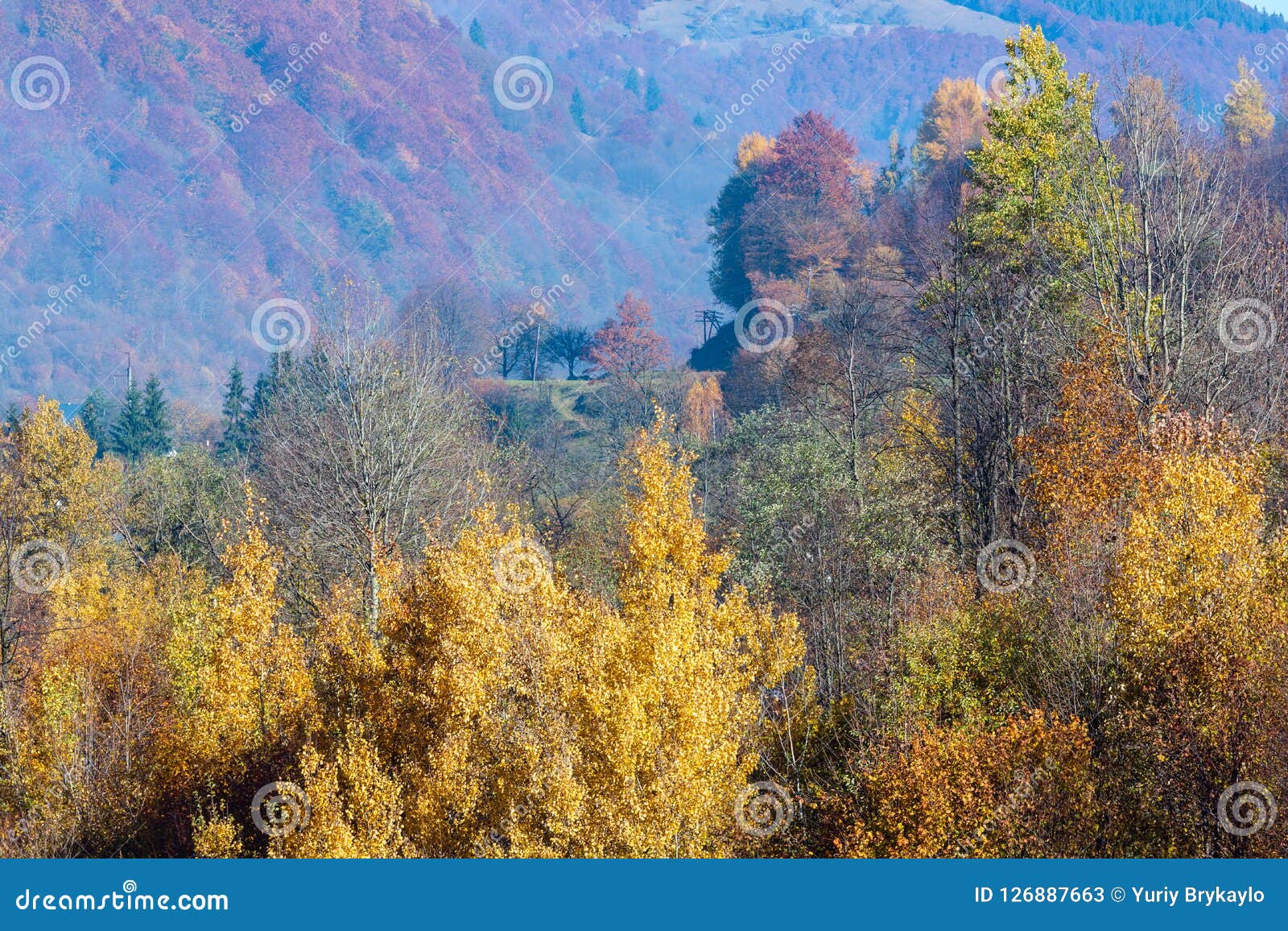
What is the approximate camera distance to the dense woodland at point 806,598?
63.5ft

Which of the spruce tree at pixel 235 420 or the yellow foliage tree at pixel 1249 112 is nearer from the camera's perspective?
the spruce tree at pixel 235 420

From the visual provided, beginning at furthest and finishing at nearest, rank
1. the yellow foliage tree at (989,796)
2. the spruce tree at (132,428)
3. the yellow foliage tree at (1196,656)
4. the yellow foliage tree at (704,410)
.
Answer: the spruce tree at (132,428) → the yellow foliage tree at (704,410) → the yellow foliage tree at (989,796) → the yellow foliage tree at (1196,656)

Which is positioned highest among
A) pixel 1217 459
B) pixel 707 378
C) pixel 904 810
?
pixel 707 378

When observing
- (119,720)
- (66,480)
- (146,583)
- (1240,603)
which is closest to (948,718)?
(1240,603)

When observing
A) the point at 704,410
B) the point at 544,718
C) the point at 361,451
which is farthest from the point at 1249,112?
the point at 544,718

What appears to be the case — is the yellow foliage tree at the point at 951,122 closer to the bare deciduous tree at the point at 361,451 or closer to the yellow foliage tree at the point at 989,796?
the bare deciduous tree at the point at 361,451

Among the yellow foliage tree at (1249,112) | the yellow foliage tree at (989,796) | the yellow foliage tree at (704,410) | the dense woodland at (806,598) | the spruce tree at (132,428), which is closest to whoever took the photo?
the yellow foliage tree at (989,796)

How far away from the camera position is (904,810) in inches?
765

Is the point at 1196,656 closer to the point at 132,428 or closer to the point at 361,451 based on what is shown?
the point at 361,451

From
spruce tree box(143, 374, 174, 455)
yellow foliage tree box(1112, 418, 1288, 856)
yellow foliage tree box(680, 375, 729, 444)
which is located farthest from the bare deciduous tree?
spruce tree box(143, 374, 174, 455)

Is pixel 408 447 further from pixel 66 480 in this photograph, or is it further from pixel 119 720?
pixel 66 480

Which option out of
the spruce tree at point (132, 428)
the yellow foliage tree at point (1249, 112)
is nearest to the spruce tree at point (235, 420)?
the spruce tree at point (132, 428)

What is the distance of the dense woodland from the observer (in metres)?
19.4

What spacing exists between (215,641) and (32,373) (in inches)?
6001
